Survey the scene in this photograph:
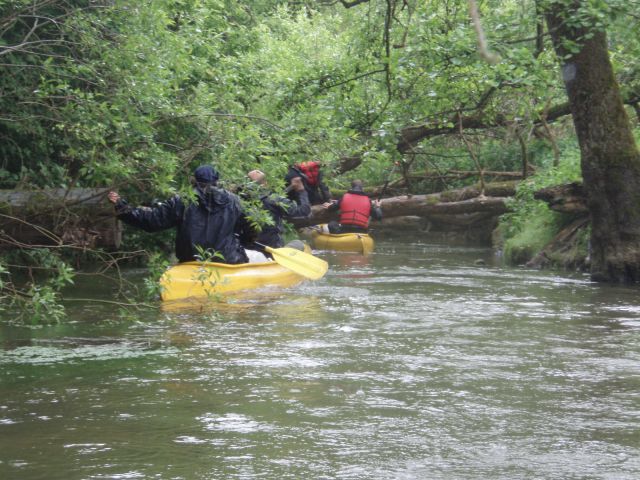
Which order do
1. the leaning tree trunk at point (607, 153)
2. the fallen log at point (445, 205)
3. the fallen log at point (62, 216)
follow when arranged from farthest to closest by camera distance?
the fallen log at point (445, 205) < the leaning tree trunk at point (607, 153) < the fallen log at point (62, 216)

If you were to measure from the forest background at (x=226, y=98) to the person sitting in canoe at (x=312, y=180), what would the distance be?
0.72 m

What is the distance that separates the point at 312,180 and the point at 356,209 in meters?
2.55

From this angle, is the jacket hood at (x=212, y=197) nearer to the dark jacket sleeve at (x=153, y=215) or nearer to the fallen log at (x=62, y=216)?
the dark jacket sleeve at (x=153, y=215)

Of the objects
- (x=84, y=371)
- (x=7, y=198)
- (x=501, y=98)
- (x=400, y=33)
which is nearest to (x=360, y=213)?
(x=501, y=98)

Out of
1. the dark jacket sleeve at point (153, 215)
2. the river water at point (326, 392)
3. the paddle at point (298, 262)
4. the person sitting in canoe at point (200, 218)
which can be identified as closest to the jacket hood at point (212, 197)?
the person sitting in canoe at point (200, 218)

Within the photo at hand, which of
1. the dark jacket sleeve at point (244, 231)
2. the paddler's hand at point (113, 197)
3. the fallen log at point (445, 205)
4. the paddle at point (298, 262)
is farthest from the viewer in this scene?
→ the fallen log at point (445, 205)

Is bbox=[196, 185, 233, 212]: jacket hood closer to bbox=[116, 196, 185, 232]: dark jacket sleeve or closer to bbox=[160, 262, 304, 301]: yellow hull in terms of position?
bbox=[116, 196, 185, 232]: dark jacket sleeve

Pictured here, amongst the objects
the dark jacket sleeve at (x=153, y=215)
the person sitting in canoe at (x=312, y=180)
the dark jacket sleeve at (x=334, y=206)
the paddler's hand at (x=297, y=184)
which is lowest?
the dark jacket sleeve at (x=153, y=215)

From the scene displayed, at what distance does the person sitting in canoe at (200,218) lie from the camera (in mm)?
10344

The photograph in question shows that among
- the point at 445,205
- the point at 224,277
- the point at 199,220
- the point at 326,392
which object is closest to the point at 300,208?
the point at 199,220

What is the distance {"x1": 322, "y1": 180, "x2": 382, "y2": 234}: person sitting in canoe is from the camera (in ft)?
68.6

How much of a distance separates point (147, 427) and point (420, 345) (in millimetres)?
3478

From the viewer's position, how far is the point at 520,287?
13531 mm

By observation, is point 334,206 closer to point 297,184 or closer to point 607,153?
point 297,184
